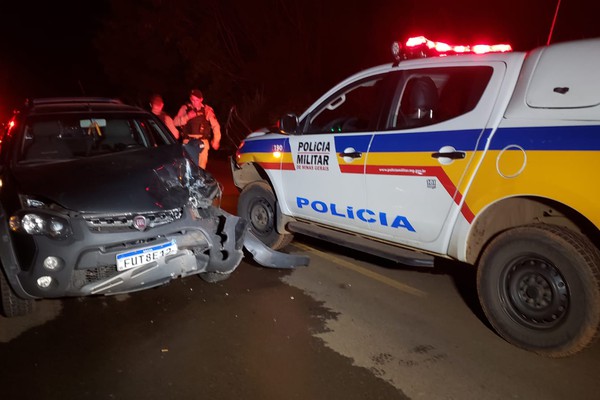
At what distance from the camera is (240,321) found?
12.6ft

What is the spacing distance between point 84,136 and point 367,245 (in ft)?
9.62

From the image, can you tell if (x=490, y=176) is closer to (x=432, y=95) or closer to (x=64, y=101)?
(x=432, y=95)

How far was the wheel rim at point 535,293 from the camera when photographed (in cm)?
319

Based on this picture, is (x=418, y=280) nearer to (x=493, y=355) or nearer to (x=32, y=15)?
(x=493, y=355)

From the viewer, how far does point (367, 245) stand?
173 inches

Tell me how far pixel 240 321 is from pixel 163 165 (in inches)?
61.3

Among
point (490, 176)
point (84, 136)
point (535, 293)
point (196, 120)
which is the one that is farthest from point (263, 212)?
point (535, 293)

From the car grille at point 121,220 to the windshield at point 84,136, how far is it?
1295 millimetres

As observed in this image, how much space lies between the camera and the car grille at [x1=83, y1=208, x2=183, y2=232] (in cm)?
351

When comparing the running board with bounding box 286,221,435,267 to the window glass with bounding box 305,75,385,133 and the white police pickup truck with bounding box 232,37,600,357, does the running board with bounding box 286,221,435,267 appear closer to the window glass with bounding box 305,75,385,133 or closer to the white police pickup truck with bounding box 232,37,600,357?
the white police pickup truck with bounding box 232,37,600,357

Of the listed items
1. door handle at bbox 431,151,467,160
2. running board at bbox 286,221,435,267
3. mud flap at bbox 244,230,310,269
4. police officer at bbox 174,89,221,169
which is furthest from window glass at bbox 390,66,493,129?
police officer at bbox 174,89,221,169

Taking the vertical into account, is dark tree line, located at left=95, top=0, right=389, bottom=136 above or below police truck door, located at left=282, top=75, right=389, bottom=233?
above

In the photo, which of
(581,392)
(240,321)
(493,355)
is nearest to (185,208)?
(240,321)

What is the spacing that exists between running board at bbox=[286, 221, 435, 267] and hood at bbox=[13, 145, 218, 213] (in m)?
1.07
